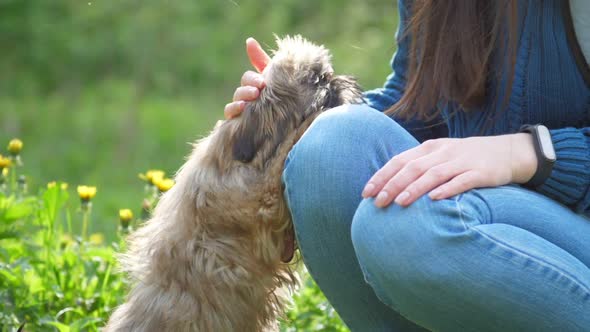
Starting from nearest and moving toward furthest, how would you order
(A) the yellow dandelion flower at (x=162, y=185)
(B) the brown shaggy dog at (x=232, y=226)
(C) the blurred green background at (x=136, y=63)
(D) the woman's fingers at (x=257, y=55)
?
(B) the brown shaggy dog at (x=232, y=226) < (D) the woman's fingers at (x=257, y=55) < (A) the yellow dandelion flower at (x=162, y=185) < (C) the blurred green background at (x=136, y=63)

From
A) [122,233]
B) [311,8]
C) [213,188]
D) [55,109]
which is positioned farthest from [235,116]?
Answer: [311,8]

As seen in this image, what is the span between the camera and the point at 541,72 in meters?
2.20

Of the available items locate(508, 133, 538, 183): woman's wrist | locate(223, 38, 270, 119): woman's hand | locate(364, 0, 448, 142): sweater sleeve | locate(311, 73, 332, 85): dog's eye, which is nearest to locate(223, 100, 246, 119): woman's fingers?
locate(223, 38, 270, 119): woman's hand

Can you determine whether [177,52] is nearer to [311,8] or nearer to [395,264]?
[311,8]

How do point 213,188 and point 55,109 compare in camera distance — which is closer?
point 213,188

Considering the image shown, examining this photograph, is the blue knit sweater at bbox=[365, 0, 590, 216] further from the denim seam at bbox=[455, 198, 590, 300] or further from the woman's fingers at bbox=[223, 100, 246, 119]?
the woman's fingers at bbox=[223, 100, 246, 119]

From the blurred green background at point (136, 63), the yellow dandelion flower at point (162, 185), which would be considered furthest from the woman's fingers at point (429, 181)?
the blurred green background at point (136, 63)

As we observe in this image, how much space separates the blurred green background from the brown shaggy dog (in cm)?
351

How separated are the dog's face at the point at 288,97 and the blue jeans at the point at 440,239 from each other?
15cm

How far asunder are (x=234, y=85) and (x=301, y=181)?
453 centimetres

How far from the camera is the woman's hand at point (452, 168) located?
1.95m

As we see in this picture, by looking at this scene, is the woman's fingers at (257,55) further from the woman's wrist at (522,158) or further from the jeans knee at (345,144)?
the woman's wrist at (522,158)

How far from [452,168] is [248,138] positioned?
0.51m

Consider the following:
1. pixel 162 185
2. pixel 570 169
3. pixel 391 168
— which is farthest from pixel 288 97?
pixel 162 185
